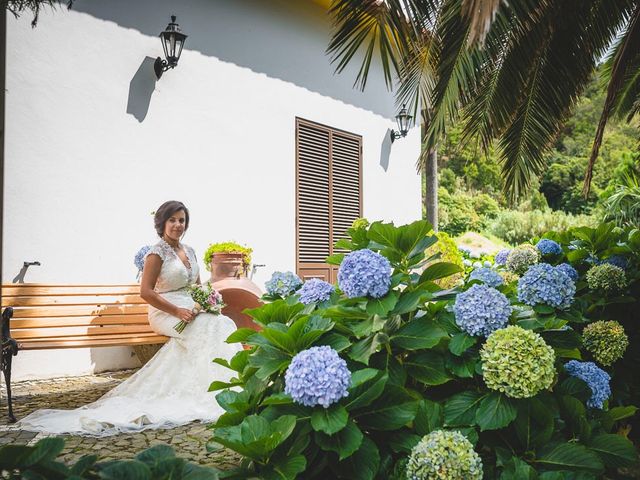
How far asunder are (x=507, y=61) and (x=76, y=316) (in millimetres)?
3777

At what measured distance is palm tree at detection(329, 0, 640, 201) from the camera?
3332 millimetres

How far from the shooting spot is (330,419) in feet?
→ 4.95

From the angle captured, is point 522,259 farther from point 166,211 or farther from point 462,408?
point 166,211

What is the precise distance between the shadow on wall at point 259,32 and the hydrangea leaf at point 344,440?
4.38 metres

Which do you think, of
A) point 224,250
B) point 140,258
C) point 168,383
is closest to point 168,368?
point 168,383

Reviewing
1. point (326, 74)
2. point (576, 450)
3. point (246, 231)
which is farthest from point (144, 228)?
point (576, 450)

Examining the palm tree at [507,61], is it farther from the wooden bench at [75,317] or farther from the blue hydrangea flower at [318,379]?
the wooden bench at [75,317]

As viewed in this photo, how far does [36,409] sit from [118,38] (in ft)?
11.1

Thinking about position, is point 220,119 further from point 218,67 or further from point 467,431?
point 467,431

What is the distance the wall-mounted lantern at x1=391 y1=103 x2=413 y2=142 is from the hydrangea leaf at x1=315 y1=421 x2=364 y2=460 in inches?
261

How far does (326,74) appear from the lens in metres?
7.21

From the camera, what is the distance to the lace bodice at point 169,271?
4.14 m

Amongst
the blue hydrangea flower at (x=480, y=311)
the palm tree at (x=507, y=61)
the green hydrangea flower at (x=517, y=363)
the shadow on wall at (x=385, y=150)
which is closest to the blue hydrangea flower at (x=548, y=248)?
the palm tree at (x=507, y=61)

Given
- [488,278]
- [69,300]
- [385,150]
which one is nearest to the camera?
[488,278]
